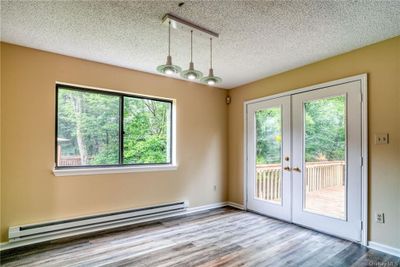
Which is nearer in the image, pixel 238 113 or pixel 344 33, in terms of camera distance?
pixel 344 33

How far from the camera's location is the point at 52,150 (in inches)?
127

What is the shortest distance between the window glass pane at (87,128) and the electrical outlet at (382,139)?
3635 millimetres

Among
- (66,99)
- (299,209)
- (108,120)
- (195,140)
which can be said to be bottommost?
(299,209)

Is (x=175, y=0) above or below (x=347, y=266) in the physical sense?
above

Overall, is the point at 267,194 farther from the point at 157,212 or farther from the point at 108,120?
Answer: the point at 108,120

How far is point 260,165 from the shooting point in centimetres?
443

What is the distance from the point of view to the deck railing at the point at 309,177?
3281 mm

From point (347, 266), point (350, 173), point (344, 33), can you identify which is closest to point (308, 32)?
point (344, 33)

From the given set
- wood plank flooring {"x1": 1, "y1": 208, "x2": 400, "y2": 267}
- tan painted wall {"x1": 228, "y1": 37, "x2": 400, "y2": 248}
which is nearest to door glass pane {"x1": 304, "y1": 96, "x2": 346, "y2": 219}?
tan painted wall {"x1": 228, "y1": 37, "x2": 400, "y2": 248}

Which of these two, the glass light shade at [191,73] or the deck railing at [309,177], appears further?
the deck railing at [309,177]

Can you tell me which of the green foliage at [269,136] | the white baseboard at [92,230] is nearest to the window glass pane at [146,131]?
the white baseboard at [92,230]

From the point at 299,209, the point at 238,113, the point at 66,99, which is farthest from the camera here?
the point at 238,113

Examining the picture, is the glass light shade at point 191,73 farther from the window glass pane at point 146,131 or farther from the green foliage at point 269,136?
the green foliage at point 269,136

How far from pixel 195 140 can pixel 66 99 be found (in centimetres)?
230
